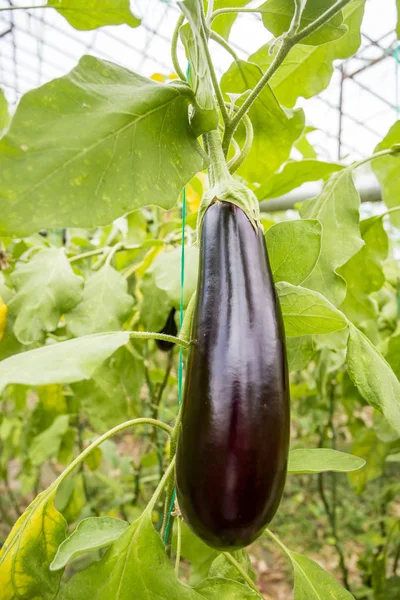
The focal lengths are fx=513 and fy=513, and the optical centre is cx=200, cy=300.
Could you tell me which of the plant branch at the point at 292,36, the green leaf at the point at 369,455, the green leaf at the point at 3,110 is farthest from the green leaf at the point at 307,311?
the green leaf at the point at 369,455

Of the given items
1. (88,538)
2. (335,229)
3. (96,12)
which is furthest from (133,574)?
(96,12)

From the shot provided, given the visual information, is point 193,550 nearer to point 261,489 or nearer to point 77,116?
point 261,489

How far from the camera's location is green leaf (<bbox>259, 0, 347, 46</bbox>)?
1.36ft

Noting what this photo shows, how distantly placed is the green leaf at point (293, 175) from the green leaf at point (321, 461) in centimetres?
34

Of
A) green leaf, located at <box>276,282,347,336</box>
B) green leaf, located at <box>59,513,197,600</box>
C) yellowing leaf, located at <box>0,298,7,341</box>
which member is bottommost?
green leaf, located at <box>59,513,197,600</box>

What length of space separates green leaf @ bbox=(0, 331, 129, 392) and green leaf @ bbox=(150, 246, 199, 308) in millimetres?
182

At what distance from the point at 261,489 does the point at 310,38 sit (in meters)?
0.36

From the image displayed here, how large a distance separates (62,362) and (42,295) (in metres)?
0.32

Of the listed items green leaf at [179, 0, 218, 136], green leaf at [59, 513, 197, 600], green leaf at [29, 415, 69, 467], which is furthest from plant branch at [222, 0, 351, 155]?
green leaf at [29, 415, 69, 467]

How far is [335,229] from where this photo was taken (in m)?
0.57

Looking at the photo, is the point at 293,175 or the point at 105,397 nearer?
the point at 293,175

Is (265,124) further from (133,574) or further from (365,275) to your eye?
(133,574)

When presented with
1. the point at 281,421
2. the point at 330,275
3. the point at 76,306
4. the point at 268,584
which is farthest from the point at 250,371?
the point at 268,584

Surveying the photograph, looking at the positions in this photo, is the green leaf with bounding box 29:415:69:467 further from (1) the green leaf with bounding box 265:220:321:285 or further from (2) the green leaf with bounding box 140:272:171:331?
(1) the green leaf with bounding box 265:220:321:285
